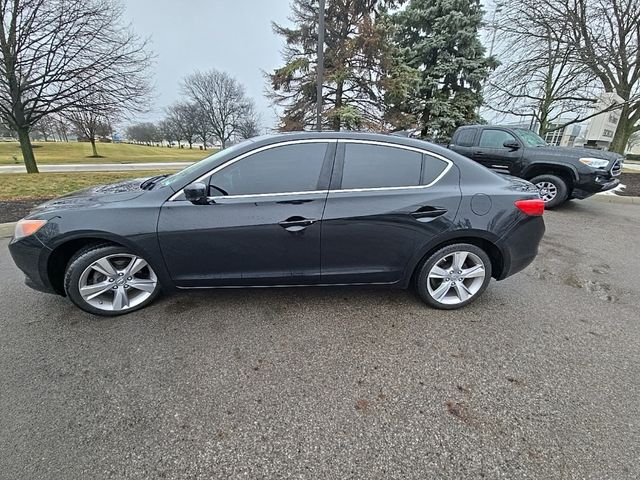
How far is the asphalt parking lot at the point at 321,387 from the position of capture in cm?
151

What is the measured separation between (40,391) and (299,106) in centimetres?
1502

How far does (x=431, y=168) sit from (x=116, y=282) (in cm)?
286

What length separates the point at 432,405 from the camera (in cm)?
182

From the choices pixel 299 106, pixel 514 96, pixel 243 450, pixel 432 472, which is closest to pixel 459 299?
pixel 432 472

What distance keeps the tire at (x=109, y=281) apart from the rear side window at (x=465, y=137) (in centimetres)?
757

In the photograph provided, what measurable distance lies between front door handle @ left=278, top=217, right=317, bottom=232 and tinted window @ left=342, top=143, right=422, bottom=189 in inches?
16.1

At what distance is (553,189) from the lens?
641cm

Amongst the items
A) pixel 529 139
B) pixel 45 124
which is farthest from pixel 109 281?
pixel 45 124

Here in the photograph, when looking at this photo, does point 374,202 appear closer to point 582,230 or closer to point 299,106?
point 582,230

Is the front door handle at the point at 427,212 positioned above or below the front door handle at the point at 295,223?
above

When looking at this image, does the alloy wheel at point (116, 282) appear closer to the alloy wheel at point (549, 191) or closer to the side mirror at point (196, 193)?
the side mirror at point (196, 193)

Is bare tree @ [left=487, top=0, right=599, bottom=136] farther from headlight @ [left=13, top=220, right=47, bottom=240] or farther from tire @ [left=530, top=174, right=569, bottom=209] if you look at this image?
headlight @ [left=13, top=220, right=47, bottom=240]

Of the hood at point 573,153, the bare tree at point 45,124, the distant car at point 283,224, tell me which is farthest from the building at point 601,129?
the bare tree at point 45,124

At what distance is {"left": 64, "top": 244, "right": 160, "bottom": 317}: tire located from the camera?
7.94ft
